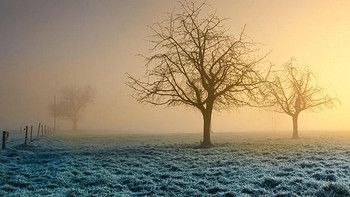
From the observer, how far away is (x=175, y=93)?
36.1m

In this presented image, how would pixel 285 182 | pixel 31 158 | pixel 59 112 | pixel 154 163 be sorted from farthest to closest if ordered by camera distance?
pixel 59 112 < pixel 31 158 < pixel 154 163 < pixel 285 182

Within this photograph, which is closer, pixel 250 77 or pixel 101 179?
pixel 101 179

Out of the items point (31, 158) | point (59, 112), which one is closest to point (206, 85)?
point (31, 158)

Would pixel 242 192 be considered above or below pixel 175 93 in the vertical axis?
below

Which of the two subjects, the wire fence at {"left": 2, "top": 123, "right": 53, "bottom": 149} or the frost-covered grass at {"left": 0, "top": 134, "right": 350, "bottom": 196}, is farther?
the wire fence at {"left": 2, "top": 123, "right": 53, "bottom": 149}

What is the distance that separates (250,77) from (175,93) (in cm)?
812

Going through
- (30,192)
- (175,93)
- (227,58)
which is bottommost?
(30,192)

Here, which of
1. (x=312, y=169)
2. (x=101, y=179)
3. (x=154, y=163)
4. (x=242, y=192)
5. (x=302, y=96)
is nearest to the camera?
(x=242, y=192)

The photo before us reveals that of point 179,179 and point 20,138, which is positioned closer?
point 179,179

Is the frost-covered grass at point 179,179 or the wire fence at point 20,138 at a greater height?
the wire fence at point 20,138

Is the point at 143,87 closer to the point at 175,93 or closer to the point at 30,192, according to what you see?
the point at 175,93

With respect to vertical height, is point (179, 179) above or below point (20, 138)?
below

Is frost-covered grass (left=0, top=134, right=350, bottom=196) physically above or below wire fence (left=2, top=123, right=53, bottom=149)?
below

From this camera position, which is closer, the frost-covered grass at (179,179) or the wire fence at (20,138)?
the frost-covered grass at (179,179)
